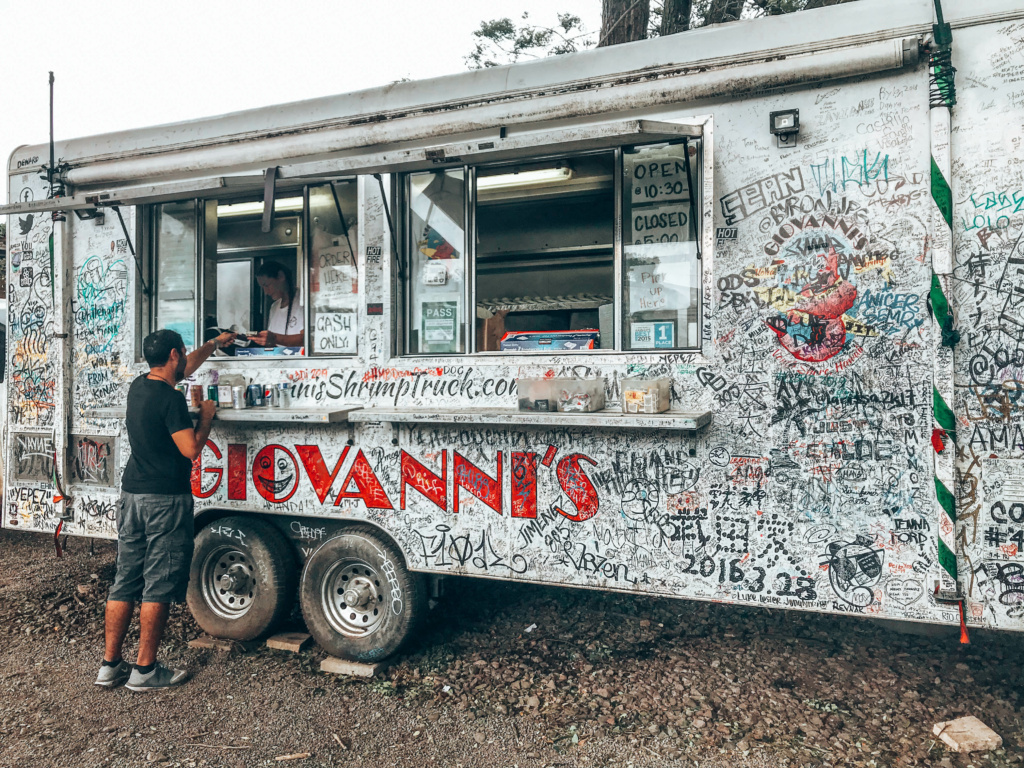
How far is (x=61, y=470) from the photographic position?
483cm

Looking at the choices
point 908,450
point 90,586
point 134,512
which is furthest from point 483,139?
point 90,586

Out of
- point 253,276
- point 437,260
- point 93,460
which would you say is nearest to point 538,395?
point 437,260

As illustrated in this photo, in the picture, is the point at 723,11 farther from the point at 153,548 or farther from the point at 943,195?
the point at 153,548

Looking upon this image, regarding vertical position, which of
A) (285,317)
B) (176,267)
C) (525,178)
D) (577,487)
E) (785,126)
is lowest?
(577,487)

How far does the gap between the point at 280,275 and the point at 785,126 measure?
143 inches

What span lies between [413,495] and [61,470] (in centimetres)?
264

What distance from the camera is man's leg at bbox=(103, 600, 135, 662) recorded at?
405 centimetres

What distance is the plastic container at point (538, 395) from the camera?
12.1ft

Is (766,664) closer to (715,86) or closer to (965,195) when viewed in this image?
(965,195)

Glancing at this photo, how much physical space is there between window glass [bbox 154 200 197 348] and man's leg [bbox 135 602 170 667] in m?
1.76

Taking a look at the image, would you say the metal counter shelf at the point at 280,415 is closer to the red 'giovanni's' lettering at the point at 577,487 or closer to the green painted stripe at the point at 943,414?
the red 'giovanni's' lettering at the point at 577,487

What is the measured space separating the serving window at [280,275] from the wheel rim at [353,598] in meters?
1.35

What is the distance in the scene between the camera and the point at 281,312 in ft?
16.5

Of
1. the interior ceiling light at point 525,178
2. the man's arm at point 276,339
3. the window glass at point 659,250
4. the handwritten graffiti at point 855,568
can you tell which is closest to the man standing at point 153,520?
the man's arm at point 276,339
